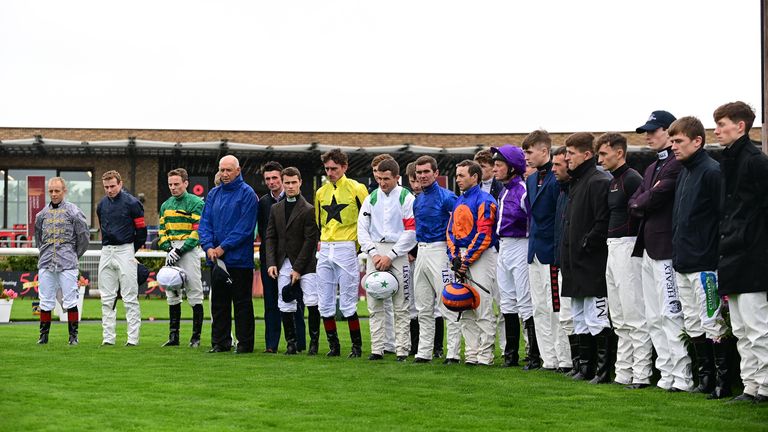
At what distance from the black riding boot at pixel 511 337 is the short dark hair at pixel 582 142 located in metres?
1.82

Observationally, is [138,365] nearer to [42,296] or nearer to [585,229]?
[42,296]

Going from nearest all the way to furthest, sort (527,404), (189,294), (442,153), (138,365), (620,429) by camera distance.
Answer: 1. (620,429)
2. (527,404)
3. (138,365)
4. (189,294)
5. (442,153)

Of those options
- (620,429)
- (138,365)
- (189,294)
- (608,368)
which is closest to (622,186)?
(608,368)

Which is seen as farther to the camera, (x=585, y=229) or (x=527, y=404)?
(x=585, y=229)

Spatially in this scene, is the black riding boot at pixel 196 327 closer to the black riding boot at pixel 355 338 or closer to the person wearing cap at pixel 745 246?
the black riding boot at pixel 355 338

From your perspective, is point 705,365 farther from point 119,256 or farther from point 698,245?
point 119,256

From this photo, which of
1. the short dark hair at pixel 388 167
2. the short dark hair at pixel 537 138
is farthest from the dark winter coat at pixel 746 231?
the short dark hair at pixel 388 167

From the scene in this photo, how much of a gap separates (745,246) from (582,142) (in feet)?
7.66

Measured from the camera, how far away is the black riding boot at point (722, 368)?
24.5 feet

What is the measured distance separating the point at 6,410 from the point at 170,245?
5.83m

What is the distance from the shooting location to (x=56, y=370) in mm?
9266

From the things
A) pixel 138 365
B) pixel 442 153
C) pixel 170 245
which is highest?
pixel 442 153

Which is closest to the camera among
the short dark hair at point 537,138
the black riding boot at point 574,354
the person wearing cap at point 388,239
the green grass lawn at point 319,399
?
the green grass lawn at point 319,399

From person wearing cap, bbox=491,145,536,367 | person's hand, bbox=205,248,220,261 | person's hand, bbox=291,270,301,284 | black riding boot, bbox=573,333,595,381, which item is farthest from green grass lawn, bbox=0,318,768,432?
person's hand, bbox=205,248,220,261
